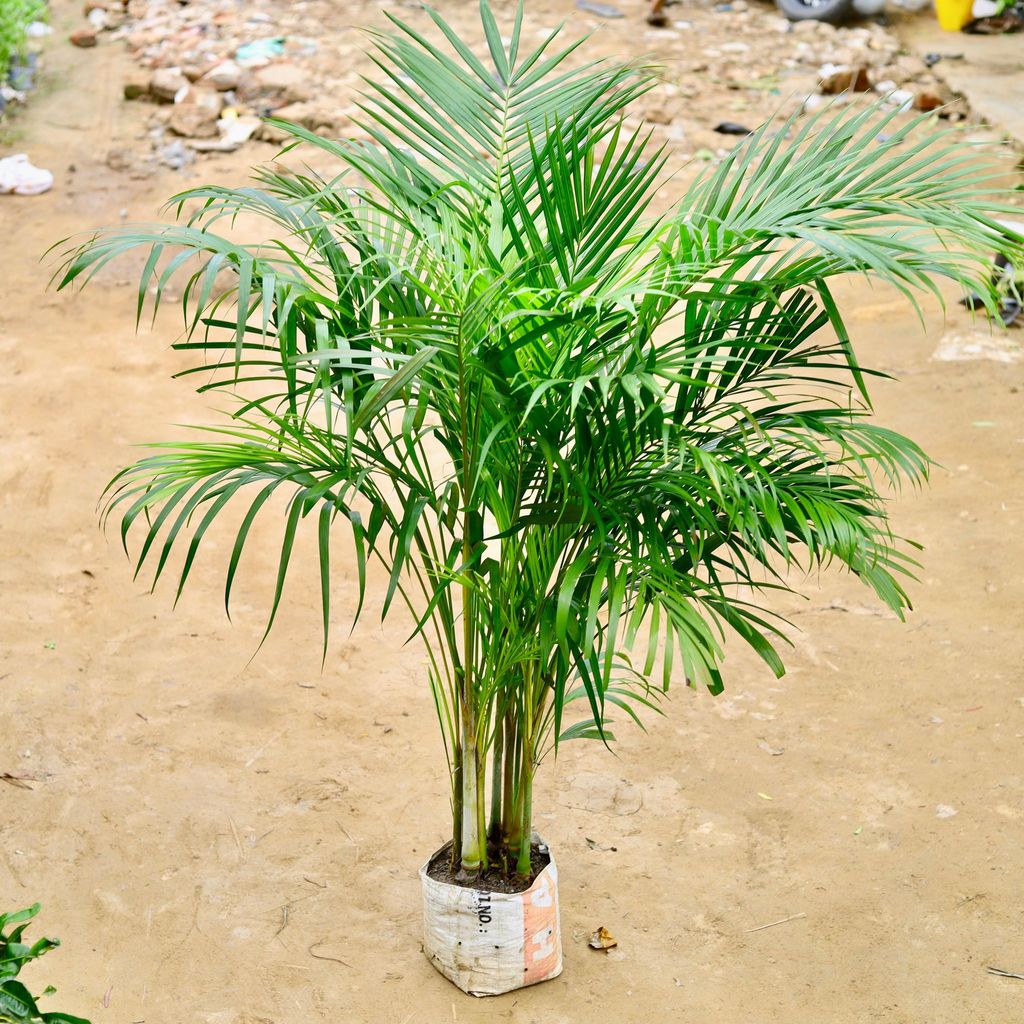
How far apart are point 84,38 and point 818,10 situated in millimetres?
4921

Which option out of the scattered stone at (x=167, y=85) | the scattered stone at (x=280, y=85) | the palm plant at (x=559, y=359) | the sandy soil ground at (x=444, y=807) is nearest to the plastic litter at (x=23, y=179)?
the scattered stone at (x=167, y=85)

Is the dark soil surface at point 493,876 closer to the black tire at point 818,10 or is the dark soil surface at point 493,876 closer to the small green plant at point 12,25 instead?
the small green plant at point 12,25

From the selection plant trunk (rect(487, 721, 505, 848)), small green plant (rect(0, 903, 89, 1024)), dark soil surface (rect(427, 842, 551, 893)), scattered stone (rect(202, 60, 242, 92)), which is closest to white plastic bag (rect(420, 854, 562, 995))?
dark soil surface (rect(427, 842, 551, 893))

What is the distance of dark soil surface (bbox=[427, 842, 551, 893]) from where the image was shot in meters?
2.51

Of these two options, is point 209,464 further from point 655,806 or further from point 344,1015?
point 655,806

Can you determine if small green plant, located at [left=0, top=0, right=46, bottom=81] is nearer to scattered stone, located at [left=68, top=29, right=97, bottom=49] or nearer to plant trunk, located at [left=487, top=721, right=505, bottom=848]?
scattered stone, located at [left=68, top=29, right=97, bottom=49]

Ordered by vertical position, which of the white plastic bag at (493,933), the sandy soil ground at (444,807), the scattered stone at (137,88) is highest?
the scattered stone at (137,88)

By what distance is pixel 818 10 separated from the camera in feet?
27.9

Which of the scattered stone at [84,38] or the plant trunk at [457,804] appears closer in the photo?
the plant trunk at [457,804]

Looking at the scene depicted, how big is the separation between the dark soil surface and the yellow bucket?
306 inches

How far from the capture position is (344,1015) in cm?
256

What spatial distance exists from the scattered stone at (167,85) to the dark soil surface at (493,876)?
6.09 m

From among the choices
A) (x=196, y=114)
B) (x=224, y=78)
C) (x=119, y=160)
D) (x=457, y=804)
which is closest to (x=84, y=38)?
(x=224, y=78)

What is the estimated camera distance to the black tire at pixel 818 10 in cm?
848
